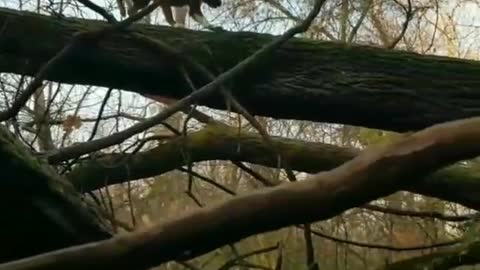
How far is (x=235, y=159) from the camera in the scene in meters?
3.67

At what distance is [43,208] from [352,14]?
129 inches

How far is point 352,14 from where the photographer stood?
15.5 feet

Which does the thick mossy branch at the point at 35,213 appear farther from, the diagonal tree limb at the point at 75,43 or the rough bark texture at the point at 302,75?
the rough bark texture at the point at 302,75

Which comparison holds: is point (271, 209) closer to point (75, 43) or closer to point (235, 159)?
point (75, 43)

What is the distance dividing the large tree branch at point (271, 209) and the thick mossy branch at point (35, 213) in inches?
29.8

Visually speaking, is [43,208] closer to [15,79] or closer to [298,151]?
[15,79]

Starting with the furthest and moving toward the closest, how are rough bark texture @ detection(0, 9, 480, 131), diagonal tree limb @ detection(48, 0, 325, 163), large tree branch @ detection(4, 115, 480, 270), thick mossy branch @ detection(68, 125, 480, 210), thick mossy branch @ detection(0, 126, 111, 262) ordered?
thick mossy branch @ detection(68, 125, 480, 210) → rough bark texture @ detection(0, 9, 480, 131) → diagonal tree limb @ detection(48, 0, 325, 163) → thick mossy branch @ detection(0, 126, 111, 262) → large tree branch @ detection(4, 115, 480, 270)

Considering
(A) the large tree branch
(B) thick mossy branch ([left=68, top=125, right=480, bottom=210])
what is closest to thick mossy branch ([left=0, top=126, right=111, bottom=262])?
(A) the large tree branch

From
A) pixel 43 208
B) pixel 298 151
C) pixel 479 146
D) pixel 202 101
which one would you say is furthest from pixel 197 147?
pixel 479 146

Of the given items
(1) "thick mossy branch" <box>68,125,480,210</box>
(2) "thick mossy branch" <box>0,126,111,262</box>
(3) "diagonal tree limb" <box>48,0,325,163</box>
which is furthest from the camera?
(1) "thick mossy branch" <box>68,125,480,210</box>

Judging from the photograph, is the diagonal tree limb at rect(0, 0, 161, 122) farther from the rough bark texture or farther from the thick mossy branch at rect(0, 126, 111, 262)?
the thick mossy branch at rect(0, 126, 111, 262)

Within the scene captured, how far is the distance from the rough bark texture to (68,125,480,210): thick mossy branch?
803mm

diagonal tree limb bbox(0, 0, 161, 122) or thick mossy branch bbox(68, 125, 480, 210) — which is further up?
diagonal tree limb bbox(0, 0, 161, 122)

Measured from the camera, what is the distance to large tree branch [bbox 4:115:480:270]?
883mm
